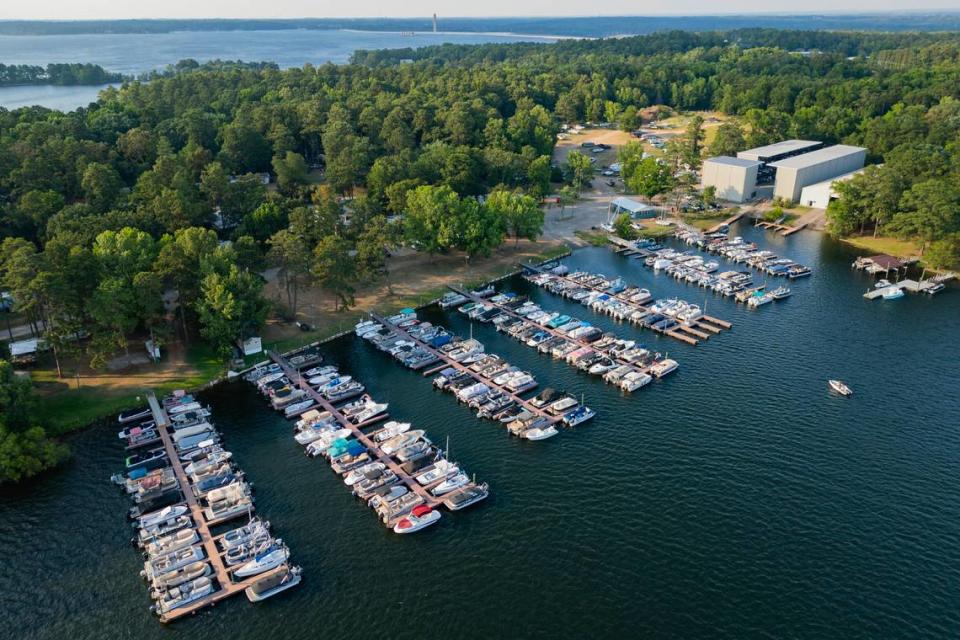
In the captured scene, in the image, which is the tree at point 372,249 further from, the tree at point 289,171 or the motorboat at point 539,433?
the tree at point 289,171

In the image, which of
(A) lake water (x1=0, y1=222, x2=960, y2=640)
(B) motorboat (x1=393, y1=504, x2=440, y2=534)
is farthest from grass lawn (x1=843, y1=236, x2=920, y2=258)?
(B) motorboat (x1=393, y1=504, x2=440, y2=534)

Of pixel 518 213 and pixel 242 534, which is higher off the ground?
pixel 518 213

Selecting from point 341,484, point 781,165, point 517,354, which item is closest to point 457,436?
point 341,484

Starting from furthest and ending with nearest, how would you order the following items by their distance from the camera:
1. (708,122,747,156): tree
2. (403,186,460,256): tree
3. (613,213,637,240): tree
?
(708,122,747,156): tree, (613,213,637,240): tree, (403,186,460,256): tree

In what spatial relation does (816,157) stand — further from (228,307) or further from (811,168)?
(228,307)

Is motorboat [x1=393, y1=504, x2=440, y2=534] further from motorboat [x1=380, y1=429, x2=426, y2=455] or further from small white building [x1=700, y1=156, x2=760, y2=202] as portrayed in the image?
small white building [x1=700, y1=156, x2=760, y2=202]

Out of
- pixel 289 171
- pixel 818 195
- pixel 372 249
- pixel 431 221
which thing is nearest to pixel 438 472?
pixel 372 249

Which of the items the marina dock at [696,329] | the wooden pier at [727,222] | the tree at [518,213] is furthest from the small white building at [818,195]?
the tree at [518,213]
